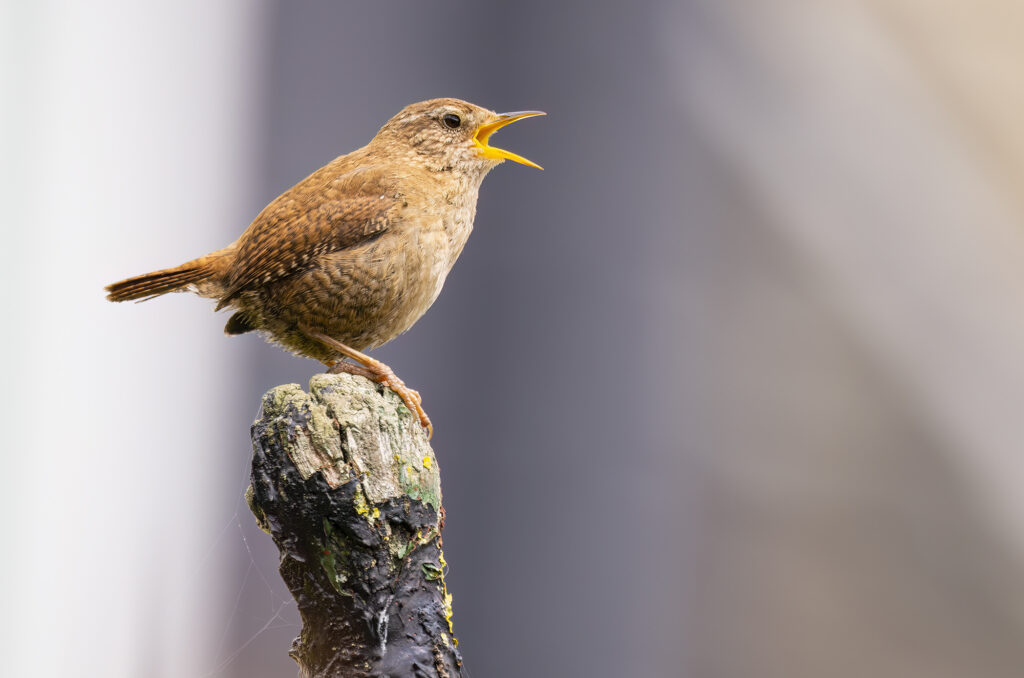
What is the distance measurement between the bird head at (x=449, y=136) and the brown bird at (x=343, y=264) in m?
0.02

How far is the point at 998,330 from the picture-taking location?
2287 mm

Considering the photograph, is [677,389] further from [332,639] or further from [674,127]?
[332,639]

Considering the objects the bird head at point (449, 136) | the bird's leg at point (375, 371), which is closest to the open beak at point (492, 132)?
the bird head at point (449, 136)

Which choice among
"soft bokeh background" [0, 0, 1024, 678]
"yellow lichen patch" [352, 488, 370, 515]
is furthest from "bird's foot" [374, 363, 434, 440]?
"soft bokeh background" [0, 0, 1024, 678]

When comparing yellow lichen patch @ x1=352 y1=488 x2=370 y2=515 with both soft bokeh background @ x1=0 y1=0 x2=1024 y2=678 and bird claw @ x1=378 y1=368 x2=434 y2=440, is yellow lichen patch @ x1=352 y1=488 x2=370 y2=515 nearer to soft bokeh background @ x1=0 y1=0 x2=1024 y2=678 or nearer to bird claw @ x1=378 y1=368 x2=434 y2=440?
bird claw @ x1=378 y1=368 x2=434 y2=440

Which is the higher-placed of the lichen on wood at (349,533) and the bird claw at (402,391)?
the bird claw at (402,391)

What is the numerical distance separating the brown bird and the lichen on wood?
147mm

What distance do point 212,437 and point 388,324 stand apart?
78cm

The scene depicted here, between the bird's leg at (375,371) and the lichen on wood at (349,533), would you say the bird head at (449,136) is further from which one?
the lichen on wood at (349,533)

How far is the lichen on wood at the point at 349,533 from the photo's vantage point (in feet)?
3.38

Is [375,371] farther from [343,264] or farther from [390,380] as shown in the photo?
[343,264]

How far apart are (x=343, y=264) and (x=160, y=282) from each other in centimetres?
28

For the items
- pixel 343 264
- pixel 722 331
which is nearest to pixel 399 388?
pixel 343 264

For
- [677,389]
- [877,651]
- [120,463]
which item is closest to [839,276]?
[677,389]
